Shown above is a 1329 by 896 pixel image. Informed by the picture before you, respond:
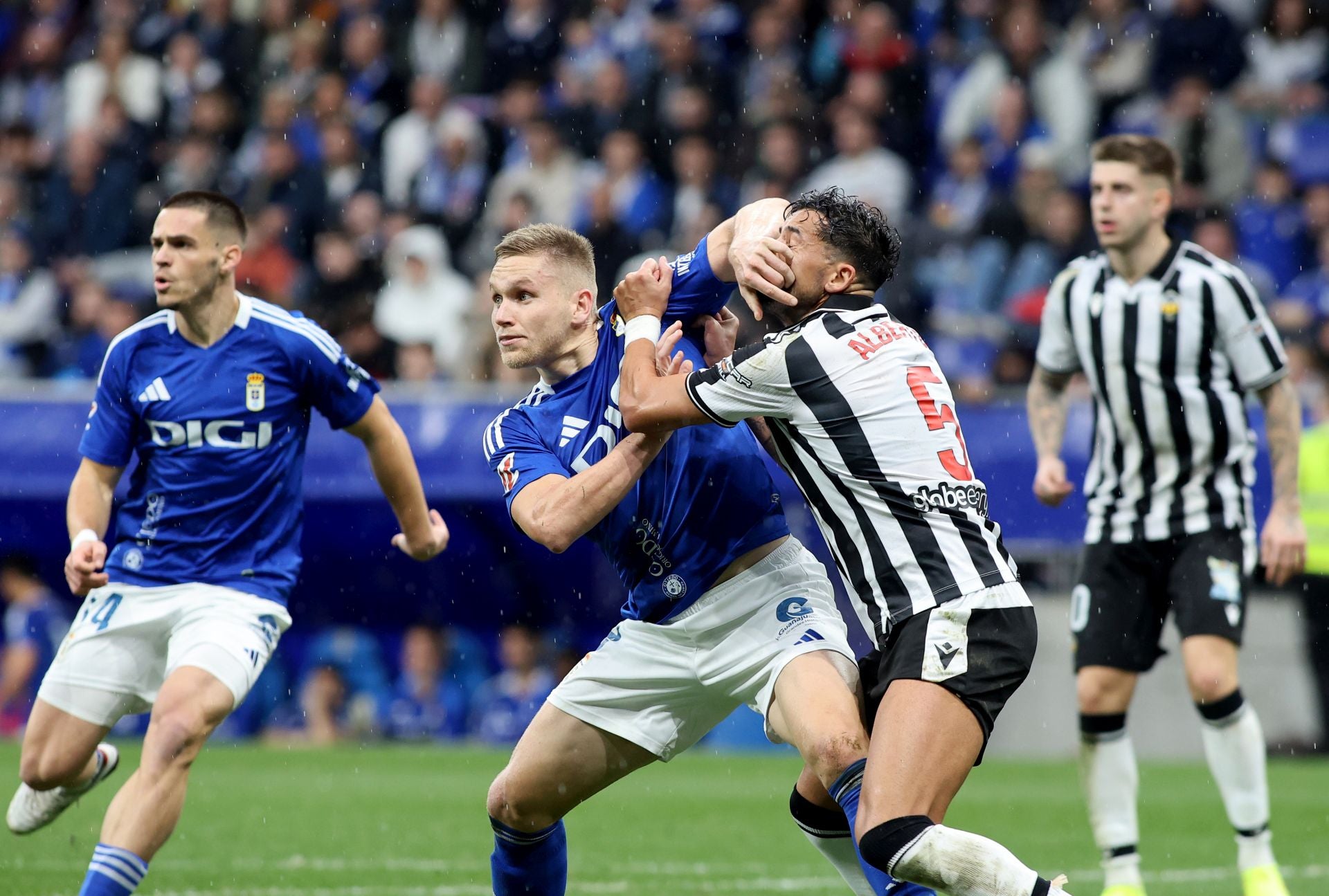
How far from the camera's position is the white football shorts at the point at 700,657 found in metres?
4.91

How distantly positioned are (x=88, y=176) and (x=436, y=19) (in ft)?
11.8

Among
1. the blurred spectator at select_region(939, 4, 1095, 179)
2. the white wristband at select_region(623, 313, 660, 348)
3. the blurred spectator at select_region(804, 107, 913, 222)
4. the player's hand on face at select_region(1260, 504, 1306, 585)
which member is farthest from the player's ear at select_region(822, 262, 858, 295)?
the blurred spectator at select_region(939, 4, 1095, 179)

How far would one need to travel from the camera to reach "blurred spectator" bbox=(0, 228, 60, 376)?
596 inches

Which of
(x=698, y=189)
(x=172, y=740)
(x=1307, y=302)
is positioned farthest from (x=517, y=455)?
(x=698, y=189)

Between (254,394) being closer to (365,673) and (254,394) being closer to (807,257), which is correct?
(807,257)

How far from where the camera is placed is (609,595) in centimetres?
1283

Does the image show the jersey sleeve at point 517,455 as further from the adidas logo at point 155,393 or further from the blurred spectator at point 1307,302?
the blurred spectator at point 1307,302

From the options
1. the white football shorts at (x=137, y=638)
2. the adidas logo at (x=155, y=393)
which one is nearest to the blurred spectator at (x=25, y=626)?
the white football shorts at (x=137, y=638)

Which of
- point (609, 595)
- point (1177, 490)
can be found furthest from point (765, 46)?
point (1177, 490)

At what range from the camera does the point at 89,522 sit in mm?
6004

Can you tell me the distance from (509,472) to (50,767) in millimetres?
2249

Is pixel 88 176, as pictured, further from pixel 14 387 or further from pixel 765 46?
pixel 765 46

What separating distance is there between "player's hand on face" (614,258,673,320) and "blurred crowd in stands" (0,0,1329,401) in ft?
23.7

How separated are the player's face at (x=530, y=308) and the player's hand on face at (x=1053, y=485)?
8.33ft
